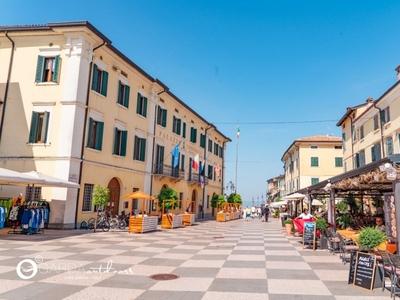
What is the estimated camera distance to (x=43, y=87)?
1759 centimetres

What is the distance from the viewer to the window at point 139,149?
74.2 ft

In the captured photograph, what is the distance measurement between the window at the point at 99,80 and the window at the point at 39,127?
9.98 ft

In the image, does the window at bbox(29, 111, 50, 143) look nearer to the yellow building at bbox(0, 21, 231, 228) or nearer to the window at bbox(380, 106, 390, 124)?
the yellow building at bbox(0, 21, 231, 228)

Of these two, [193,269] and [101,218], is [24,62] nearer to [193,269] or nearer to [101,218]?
[101,218]

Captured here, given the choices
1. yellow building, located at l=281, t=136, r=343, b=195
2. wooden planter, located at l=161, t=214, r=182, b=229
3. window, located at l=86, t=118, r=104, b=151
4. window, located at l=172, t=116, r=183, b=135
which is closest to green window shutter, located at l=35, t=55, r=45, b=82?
window, located at l=86, t=118, r=104, b=151

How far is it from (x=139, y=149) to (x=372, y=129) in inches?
678

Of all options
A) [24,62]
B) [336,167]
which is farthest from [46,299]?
[336,167]

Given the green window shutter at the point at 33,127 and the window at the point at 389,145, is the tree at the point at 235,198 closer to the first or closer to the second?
the window at the point at 389,145

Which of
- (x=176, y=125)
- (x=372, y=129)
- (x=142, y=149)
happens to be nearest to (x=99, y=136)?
(x=142, y=149)

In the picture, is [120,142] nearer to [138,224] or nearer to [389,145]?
[138,224]

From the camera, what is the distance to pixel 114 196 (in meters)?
20.3

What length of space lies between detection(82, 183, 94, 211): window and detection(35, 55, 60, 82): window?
600cm

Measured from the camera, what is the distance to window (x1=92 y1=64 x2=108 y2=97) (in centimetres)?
1834

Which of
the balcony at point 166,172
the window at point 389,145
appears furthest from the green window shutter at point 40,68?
the window at point 389,145
